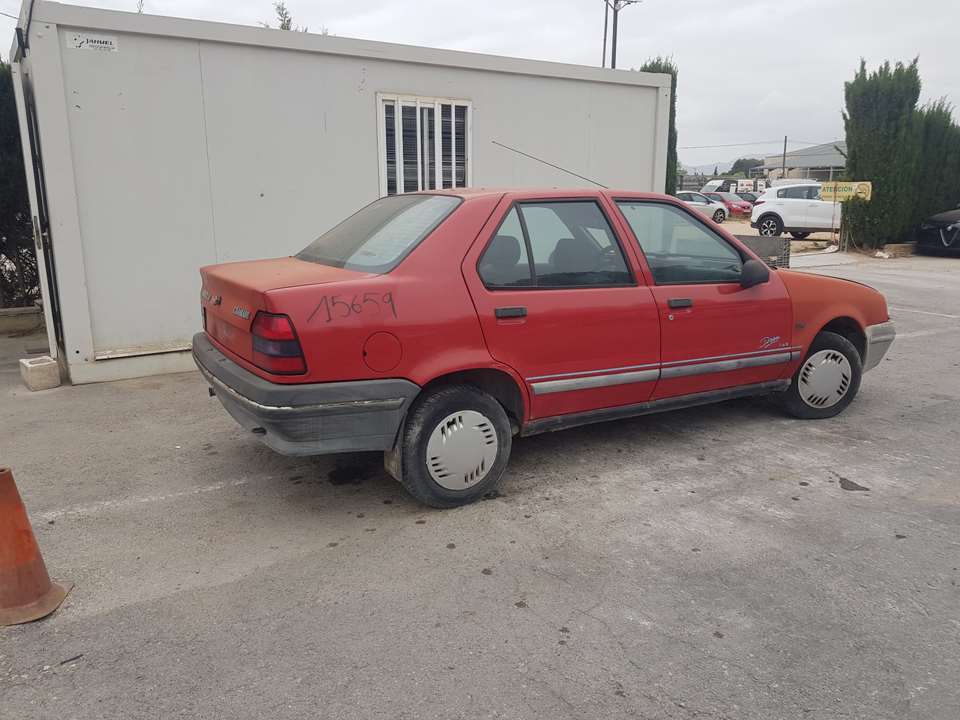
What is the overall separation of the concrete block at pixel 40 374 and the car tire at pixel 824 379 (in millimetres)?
5893

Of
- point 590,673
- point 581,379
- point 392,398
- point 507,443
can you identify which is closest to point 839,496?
point 581,379

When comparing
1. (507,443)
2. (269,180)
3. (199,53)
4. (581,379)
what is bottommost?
(507,443)

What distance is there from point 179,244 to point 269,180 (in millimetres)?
1027

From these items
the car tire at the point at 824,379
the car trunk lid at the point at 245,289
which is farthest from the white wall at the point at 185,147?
the car tire at the point at 824,379

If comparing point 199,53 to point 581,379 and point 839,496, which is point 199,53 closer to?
point 581,379

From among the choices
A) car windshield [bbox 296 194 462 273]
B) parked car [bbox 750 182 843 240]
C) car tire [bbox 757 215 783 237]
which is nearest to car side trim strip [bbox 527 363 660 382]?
car windshield [bbox 296 194 462 273]

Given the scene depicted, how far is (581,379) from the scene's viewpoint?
4.14 meters

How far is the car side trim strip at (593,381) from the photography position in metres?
4.04

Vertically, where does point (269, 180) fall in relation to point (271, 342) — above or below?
above

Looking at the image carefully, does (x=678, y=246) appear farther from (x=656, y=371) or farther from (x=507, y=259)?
(x=507, y=259)

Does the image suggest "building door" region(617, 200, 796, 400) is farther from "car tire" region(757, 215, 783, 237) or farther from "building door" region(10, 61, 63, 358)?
"car tire" region(757, 215, 783, 237)

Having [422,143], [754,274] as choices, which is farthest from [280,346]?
[422,143]

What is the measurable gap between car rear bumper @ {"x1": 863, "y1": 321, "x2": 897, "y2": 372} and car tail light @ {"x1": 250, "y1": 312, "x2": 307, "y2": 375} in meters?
4.19

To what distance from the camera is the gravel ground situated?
249 cm
